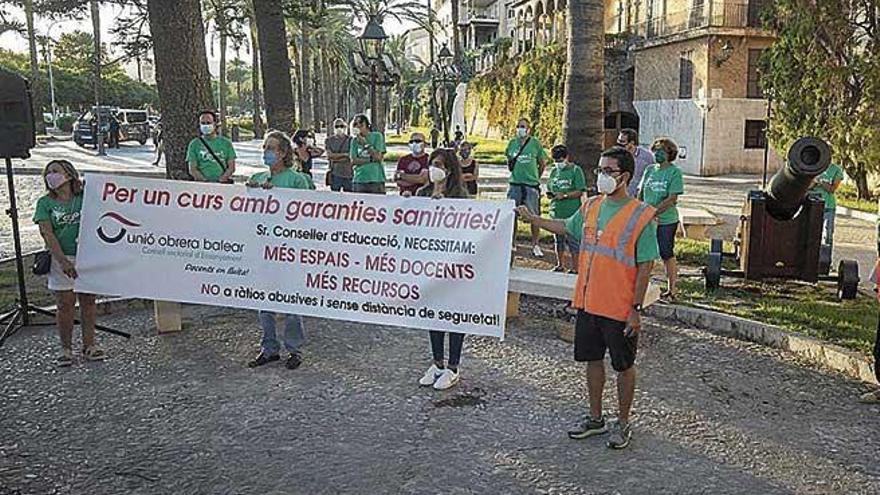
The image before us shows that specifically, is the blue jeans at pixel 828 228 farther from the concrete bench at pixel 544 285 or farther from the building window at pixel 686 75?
the building window at pixel 686 75

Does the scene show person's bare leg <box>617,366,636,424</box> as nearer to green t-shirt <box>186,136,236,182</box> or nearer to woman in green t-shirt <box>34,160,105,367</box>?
woman in green t-shirt <box>34,160,105,367</box>

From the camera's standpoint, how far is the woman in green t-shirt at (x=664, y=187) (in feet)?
27.6

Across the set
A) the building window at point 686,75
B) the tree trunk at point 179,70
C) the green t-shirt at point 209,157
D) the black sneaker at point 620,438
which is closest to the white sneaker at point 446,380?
the black sneaker at point 620,438

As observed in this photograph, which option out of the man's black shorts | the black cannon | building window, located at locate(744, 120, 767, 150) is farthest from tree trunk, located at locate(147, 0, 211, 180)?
building window, located at locate(744, 120, 767, 150)

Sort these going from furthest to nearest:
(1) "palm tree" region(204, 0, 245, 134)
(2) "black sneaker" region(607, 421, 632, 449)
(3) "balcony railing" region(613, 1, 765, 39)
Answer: (3) "balcony railing" region(613, 1, 765, 39) → (1) "palm tree" region(204, 0, 245, 134) → (2) "black sneaker" region(607, 421, 632, 449)

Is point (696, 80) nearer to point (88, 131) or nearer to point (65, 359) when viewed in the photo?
point (65, 359)

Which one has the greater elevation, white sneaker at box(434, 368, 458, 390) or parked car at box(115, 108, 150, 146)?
parked car at box(115, 108, 150, 146)

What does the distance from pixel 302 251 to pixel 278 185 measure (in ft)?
1.95

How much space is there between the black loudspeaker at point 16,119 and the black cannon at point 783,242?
7297 millimetres

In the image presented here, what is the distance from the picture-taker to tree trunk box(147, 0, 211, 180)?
9.55m

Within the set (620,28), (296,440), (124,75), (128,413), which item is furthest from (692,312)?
(124,75)

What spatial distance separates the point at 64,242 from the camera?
269 inches

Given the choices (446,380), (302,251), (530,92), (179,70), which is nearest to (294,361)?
(302,251)

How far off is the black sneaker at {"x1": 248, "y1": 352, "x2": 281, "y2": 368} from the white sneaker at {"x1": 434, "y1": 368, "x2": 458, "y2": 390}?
4.82 feet
